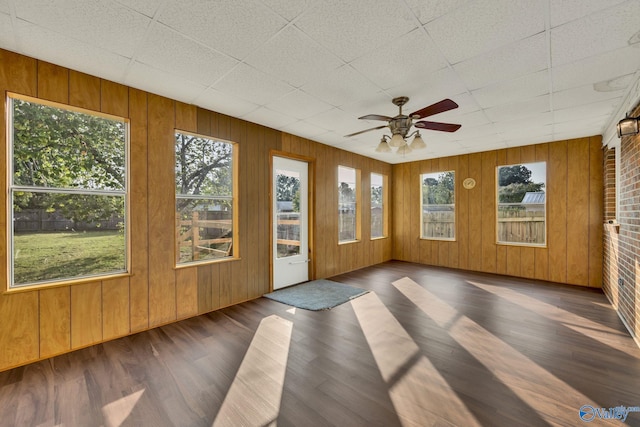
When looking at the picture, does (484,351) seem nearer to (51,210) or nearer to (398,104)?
(398,104)

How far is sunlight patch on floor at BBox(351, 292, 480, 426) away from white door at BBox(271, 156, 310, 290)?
185 centimetres

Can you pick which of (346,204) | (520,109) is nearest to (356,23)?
(520,109)

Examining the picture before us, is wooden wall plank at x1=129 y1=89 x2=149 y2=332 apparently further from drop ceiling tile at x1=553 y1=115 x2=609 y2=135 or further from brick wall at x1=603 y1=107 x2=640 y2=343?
drop ceiling tile at x1=553 y1=115 x2=609 y2=135

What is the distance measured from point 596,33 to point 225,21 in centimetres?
268

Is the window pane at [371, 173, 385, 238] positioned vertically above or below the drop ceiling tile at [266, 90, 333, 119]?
below

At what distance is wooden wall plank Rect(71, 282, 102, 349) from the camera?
262cm

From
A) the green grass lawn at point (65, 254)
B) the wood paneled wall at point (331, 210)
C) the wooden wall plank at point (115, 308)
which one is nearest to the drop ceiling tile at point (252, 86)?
the wood paneled wall at point (331, 210)

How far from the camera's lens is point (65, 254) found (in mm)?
2660

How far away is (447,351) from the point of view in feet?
8.52

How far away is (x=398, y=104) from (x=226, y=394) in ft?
10.7

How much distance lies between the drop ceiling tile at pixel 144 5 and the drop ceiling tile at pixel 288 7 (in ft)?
2.40

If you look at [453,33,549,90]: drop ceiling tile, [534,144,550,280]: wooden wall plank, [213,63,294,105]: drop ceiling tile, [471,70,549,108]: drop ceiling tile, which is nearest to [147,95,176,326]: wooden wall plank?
[213,63,294,105]: drop ceiling tile

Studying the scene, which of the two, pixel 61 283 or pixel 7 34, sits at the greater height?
pixel 7 34

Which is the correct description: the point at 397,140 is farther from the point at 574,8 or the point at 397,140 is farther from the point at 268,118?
the point at 268,118
